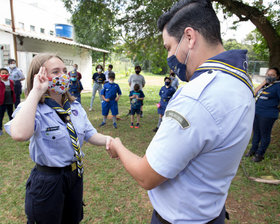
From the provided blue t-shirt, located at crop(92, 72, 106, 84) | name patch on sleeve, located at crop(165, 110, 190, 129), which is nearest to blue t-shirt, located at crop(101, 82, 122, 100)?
blue t-shirt, located at crop(92, 72, 106, 84)

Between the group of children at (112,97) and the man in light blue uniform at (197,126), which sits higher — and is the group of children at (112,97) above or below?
below

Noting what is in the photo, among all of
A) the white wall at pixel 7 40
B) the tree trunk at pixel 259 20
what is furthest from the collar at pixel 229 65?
the white wall at pixel 7 40

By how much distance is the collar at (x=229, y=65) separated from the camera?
100cm

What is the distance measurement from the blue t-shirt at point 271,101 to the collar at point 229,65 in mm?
4024

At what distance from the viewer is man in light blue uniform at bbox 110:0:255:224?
91cm

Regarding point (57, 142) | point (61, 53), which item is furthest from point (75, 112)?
point (61, 53)

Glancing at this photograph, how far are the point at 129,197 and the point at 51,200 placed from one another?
191cm

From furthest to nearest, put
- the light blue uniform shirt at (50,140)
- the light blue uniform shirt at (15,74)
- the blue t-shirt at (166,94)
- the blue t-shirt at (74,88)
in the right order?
the blue t-shirt at (74,88) → the light blue uniform shirt at (15,74) → the blue t-shirt at (166,94) → the light blue uniform shirt at (50,140)

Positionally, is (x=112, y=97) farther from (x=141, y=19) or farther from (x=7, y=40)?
(x=7, y=40)

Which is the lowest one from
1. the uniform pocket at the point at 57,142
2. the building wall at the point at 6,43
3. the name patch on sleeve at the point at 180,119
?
the uniform pocket at the point at 57,142

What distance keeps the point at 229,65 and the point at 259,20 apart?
265 inches

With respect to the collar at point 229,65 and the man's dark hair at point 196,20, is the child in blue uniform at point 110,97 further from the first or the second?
the collar at point 229,65

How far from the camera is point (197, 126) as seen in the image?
89cm

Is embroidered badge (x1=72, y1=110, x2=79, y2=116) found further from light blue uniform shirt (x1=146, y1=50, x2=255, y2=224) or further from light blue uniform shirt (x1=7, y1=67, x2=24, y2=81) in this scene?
light blue uniform shirt (x1=7, y1=67, x2=24, y2=81)
